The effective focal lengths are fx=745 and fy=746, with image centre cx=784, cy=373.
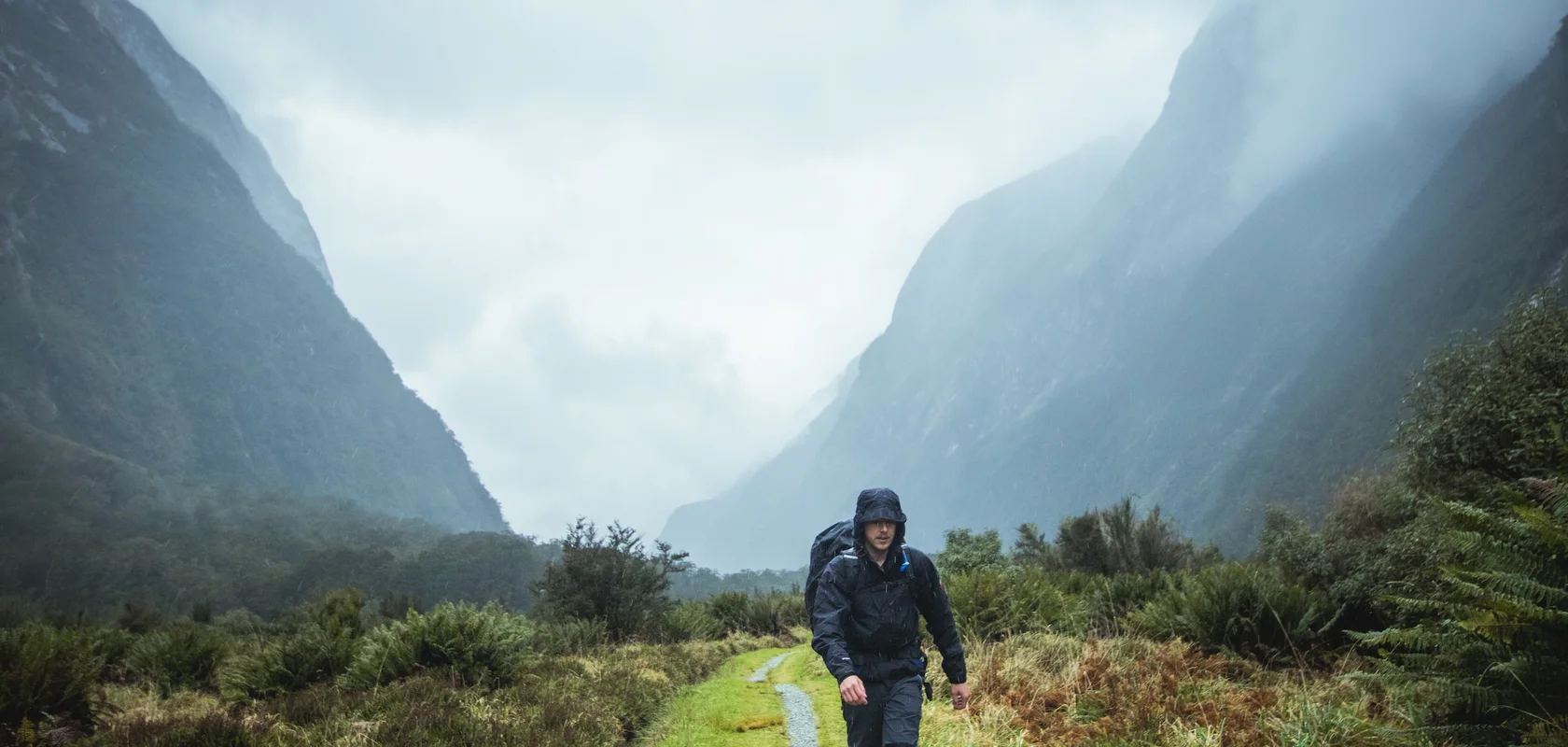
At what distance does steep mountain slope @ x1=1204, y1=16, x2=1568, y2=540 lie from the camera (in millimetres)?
82062

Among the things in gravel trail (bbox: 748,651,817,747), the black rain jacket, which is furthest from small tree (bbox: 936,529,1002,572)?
the black rain jacket

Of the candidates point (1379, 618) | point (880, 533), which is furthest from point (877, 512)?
point (1379, 618)

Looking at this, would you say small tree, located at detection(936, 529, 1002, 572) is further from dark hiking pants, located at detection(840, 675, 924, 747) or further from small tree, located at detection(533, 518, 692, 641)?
dark hiking pants, located at detection(840, 675, 924, 747)

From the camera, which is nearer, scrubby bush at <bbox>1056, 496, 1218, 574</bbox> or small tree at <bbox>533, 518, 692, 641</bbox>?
small tree at <bbox>533, 518, 692, 641</bbox>

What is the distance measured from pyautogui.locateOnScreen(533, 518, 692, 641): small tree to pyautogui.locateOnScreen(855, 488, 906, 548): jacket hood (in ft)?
55.0

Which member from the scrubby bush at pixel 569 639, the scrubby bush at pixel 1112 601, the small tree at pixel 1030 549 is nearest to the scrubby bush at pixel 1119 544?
the small tree at pixel 1030 549

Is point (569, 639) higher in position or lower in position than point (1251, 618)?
higher

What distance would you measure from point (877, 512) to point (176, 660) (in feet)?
43.2

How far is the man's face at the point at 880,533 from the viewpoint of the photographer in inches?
183

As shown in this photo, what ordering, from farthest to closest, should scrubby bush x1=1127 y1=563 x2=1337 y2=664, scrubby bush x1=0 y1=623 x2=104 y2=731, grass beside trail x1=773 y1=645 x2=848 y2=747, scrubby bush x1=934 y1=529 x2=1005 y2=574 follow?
scrubby bush x1=934 y1=529 x2=1005 y2=574
scrubby bush x1=1127 y1=563 x2=1337 y2=664
scrubby bush x1=0 y1=623 x2=104 y2=731
grass beside trail x1=773 y1=645 x2=848 y2=747

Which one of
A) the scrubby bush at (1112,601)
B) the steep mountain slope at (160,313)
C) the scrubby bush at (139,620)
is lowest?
the scrubby bush at (1112,601)

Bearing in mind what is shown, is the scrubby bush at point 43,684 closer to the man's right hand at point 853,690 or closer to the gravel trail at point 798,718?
the gravel trail at point 798,718

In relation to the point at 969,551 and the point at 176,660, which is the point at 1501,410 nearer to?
the point at 176,660

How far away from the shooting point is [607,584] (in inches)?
848
